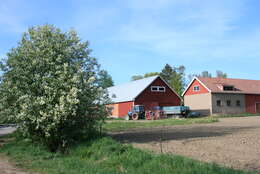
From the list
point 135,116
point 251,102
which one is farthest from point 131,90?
point 251,102

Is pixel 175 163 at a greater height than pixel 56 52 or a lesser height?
lesser

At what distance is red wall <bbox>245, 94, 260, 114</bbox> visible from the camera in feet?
153

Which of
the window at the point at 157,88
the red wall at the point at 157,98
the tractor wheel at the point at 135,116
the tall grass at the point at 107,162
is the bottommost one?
the tall grass at the point at 107,162

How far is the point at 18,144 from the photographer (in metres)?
15.7

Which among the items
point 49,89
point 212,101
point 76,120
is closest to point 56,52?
point 49,89

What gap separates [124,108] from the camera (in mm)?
43688

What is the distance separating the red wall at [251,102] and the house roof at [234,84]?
81 cm

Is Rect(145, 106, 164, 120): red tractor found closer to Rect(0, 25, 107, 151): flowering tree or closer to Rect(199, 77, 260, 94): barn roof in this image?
Rect(199, 77, 260, 94): barn roof

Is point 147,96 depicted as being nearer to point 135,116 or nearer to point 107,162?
point 135,116

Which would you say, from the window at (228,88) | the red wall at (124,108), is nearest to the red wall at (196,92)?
the window at (228,88)

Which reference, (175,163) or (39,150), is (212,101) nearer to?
(39,150)

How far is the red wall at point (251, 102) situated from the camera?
46.5 metres

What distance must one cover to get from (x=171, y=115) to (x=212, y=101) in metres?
7.72

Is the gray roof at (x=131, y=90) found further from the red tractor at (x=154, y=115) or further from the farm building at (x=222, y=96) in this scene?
the farm building at (x=222, y=96)
